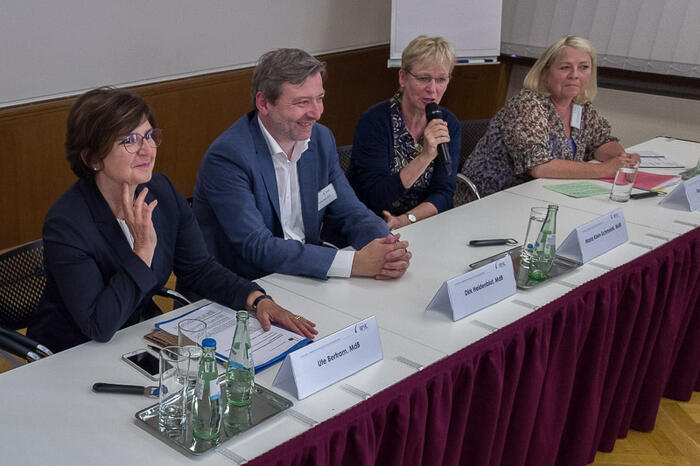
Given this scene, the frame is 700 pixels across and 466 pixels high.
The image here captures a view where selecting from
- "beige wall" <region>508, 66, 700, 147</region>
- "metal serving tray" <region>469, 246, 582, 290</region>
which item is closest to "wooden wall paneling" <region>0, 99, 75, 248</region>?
"metal serving tray" <region>469, 246, 582, 290</region>

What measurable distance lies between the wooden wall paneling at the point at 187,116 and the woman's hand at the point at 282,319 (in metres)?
2.24

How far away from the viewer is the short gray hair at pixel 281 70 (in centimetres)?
234

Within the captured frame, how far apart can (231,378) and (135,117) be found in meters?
0.75

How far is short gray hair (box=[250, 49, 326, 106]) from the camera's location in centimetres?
234

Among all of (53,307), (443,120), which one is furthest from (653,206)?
(53,307)

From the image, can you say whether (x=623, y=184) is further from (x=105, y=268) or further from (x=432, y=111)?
(x=105, y=268)

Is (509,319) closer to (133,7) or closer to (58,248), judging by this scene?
(58,248)

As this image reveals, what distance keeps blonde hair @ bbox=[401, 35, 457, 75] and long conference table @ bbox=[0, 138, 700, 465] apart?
59 cm

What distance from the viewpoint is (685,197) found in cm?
298

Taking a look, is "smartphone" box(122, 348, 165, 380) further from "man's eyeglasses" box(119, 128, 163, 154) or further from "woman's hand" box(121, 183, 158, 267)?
"man's eyeglasses" box(119, 128, 163, 154)

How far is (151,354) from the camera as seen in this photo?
1.74 metres

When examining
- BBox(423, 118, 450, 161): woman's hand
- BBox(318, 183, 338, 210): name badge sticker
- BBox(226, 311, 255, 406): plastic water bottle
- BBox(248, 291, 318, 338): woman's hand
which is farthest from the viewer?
BBox(423, 118, 450, 161): woman's hand

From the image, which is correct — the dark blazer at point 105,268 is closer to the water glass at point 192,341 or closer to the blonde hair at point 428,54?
the water glass at point 192,341

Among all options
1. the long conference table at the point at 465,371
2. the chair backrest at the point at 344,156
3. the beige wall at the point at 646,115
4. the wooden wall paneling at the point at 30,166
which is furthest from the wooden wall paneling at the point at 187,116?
the long conference table at the point at 465,371
